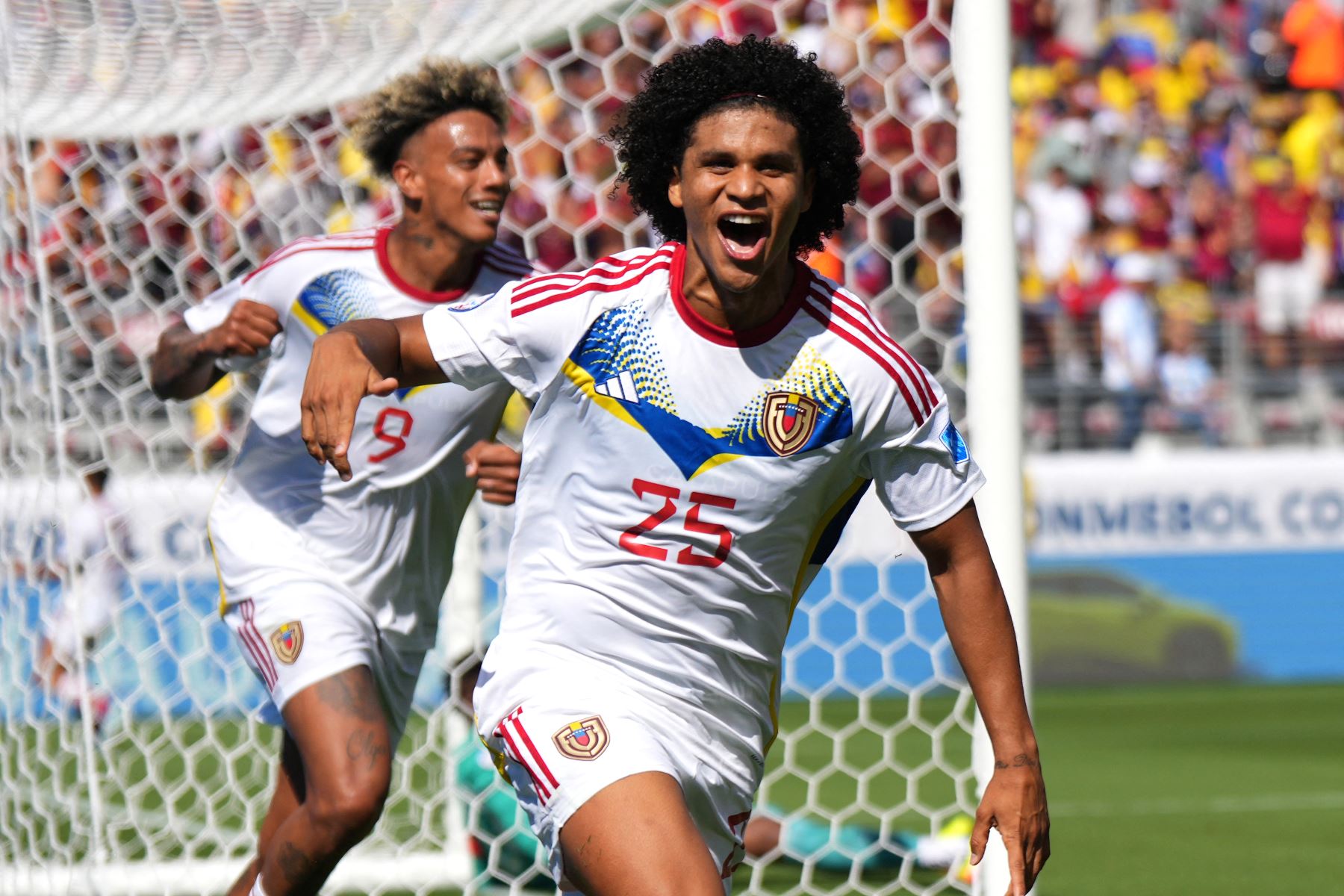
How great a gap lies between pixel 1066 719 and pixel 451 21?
23.4 ft

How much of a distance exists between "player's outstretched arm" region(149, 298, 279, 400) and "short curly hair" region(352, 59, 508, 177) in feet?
1.99

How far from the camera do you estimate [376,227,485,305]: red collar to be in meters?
4.73

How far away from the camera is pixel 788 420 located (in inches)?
138

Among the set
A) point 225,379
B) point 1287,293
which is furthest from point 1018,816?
point 1287,293

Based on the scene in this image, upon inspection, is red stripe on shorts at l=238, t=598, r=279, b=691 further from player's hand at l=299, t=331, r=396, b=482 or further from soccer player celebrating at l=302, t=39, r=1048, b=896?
player's hand at l=299, t=331, r=396, b=482

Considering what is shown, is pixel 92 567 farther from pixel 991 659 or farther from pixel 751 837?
pixel 991 659

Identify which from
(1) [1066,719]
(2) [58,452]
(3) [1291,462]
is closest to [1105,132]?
(3) [1291,462]

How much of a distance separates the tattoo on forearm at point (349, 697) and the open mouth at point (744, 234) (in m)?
1.75

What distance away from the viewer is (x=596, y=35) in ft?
23.3

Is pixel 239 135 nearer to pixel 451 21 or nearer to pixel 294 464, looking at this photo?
pixel 451 21

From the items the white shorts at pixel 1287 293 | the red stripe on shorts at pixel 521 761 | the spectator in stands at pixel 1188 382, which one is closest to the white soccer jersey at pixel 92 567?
the red stripe on shorts at pixel 521 761

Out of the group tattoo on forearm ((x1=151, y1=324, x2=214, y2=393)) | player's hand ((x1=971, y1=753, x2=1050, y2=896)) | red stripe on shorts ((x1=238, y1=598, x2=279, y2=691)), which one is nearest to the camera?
player's hand ((x1=971, y1=753, x2=1050, y2=896))

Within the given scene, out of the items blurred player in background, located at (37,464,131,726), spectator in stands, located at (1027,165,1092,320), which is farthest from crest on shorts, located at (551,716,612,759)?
spectator in stands, located at (1027,165,1092,320)

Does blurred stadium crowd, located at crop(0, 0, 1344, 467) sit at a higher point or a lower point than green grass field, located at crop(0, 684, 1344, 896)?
higher
